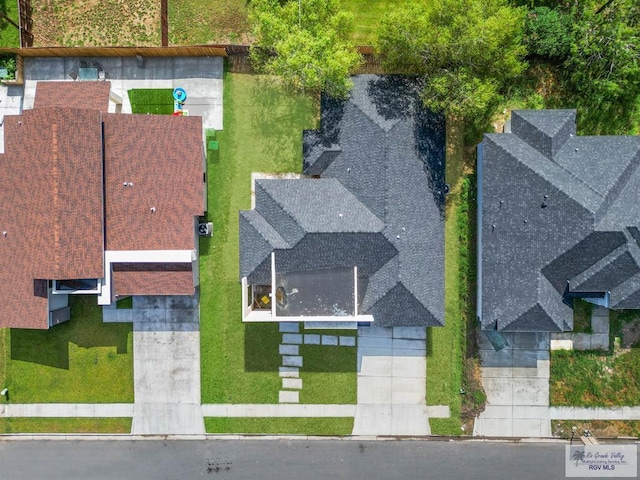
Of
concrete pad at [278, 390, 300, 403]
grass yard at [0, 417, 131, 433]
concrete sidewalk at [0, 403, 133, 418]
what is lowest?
grass yard at [0, 417, 131, 433]

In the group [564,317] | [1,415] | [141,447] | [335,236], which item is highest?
[335,236]

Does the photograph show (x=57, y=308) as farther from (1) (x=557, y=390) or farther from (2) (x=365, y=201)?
(1) (x=557, y=390)

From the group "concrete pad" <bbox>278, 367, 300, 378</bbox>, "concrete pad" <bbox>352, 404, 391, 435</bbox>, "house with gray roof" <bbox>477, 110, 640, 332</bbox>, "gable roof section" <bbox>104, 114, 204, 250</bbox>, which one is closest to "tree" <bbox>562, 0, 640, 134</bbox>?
"house with gray roof" <bbox>477, 110, 640, 332</bbox>

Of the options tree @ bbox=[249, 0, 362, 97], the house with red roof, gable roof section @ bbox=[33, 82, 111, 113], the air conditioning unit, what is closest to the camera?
tree @ bbox=[249, 0, 362, 97]

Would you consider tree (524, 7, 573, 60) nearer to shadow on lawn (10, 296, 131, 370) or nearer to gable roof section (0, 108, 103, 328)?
gable roof section (0, 108, 103, 328)

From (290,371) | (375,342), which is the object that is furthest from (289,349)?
(375,342)

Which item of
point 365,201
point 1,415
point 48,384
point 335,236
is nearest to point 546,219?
point 365,201
